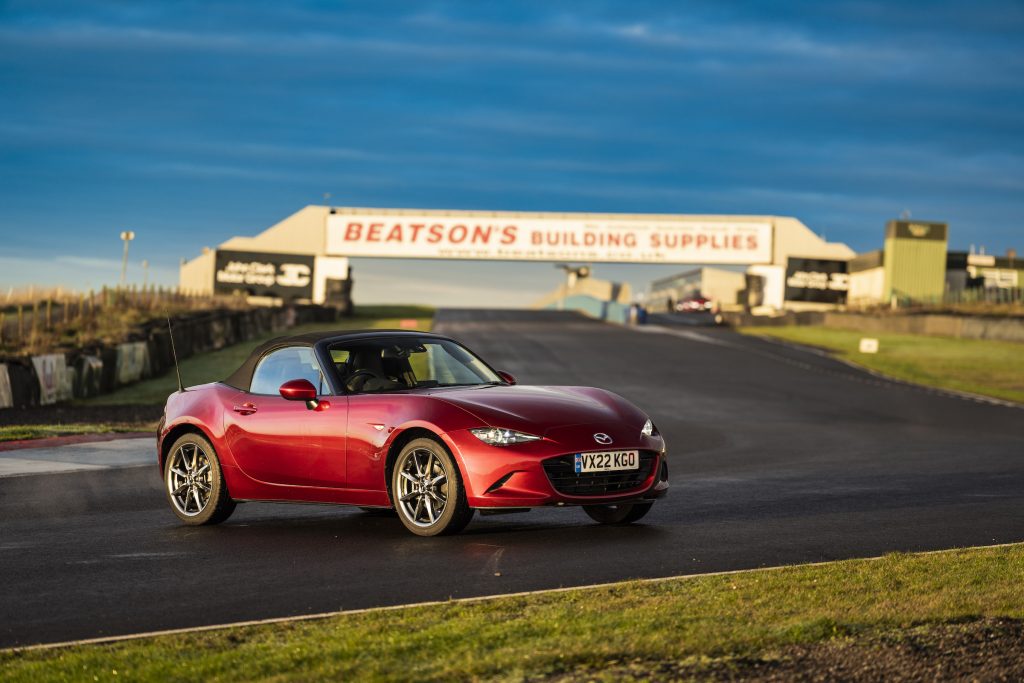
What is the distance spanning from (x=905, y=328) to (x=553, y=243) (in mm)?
24439

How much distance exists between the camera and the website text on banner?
73.4m

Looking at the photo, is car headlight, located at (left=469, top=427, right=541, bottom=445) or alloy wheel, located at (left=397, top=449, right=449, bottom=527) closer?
car headlight, located at (left=469, top=427, right=541, bottom=445)

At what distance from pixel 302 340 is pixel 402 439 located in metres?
1.48

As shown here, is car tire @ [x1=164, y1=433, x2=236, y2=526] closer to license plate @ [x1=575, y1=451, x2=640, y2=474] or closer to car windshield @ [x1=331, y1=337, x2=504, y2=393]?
car windshield @ [x1=331, y1=337, x2=504, y2=393]

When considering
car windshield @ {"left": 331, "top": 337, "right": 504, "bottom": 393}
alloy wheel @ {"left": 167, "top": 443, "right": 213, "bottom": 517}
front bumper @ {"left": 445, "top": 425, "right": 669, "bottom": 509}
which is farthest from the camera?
alloy wheel @ {"left": 167, "top": 443, "right": 213, "bottom": 517}

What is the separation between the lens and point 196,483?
10.5 metres

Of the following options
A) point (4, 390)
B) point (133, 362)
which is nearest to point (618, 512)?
point (4, 390)

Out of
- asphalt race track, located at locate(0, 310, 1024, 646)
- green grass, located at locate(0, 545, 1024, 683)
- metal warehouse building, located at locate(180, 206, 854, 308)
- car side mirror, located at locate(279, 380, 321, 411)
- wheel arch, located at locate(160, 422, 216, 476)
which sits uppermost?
metal warehouse building, located at locate(180, 206, 854, 308)

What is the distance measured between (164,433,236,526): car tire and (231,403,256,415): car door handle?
1.31ft

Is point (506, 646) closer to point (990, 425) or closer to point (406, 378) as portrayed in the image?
point (406, 378)

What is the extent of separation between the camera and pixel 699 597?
6.82 meters

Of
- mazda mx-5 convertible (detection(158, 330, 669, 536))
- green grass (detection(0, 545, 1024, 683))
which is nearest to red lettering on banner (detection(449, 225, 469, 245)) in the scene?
mazda mx-5 convertible (detection(158, 330, 669, 536))

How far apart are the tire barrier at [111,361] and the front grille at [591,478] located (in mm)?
16798

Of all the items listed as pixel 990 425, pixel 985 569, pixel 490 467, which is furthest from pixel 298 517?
pixel 990 425
